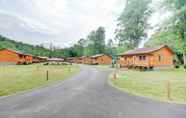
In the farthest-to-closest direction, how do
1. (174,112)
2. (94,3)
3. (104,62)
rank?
1. (104,62)
2. (94,3)
3. (174,112)

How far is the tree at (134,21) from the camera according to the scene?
54.0 metres

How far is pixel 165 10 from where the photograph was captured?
48.5 feet

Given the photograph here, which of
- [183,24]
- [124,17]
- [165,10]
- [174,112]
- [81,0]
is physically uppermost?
[124,17]

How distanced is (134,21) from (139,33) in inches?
151

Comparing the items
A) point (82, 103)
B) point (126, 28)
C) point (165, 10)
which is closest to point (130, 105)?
point (82, 103)

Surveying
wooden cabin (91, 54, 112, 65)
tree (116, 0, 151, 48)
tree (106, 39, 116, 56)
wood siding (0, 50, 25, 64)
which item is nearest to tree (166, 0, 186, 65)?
tree (116, 0, 151, 48)

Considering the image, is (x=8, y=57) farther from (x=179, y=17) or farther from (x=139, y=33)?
(x=179, y=17)

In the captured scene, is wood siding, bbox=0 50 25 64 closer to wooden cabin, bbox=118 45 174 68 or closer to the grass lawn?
wooden cabin, bbox=118 45 174 68

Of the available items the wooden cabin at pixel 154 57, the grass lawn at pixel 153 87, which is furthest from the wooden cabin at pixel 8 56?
the grass lawn at pixel 153 87

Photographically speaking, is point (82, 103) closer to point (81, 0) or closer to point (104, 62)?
point (81, 0)

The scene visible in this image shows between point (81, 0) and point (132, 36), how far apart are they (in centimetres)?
3639

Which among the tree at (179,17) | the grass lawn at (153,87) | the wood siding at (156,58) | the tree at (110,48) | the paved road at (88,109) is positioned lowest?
the paved road at (88,109)

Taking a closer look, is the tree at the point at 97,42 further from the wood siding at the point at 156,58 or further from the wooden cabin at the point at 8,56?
the wood siding at the point at 156,58

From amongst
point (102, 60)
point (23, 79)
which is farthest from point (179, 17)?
point (102, 60)
